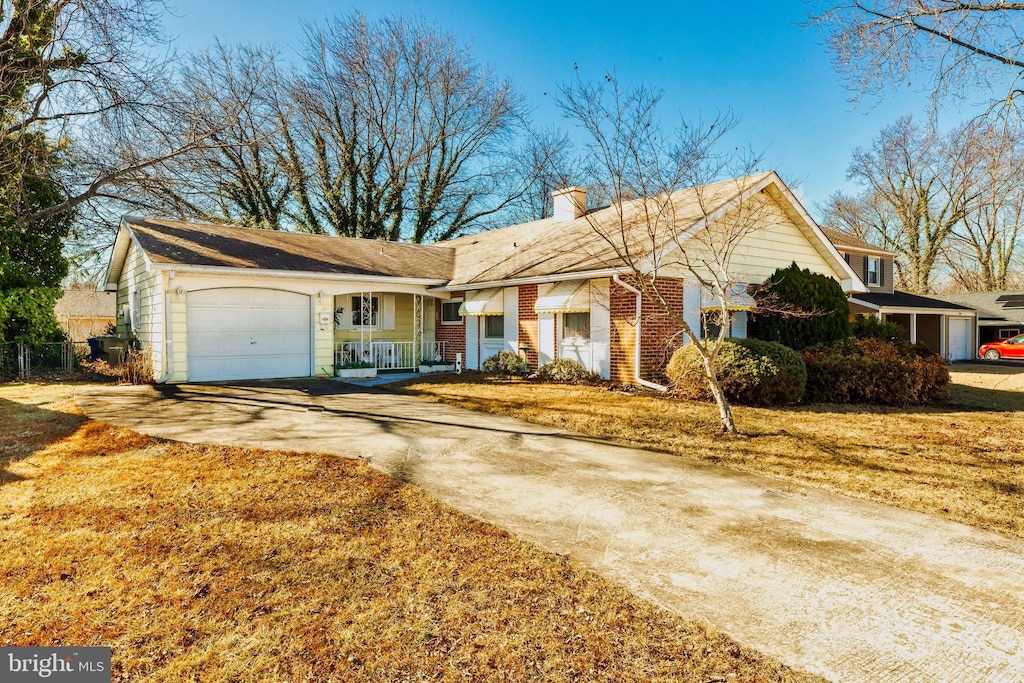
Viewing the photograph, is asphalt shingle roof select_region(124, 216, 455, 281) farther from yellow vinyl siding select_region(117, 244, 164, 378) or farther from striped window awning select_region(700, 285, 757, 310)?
striped window awning select_region(700, 285, 757, 310)

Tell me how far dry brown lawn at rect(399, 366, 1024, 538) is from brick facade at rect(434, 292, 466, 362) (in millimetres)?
4968

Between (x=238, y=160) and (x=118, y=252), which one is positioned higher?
(x=238, y=160)

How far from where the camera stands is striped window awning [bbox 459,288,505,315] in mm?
16391

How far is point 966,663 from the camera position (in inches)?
112

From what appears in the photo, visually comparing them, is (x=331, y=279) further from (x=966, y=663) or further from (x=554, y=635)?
(x=966, y=663)

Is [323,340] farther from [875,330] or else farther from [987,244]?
[987,244]

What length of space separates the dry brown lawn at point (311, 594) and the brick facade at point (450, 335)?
12.6 m

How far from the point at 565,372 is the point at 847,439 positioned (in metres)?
7.07

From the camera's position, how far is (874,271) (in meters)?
27.3

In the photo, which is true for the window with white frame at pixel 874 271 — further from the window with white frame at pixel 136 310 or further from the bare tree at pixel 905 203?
the window with white frame at pixel 136 310

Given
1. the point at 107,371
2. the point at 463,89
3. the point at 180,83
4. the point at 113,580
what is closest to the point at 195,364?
the point at 107,371

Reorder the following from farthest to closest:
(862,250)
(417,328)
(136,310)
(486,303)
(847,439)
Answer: (862,250) → (417,328) → (136,310) → (486,303) → (847,439)

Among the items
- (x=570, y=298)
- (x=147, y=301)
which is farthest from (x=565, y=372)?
(x=147, y=301)

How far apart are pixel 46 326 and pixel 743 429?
63.7 ft
